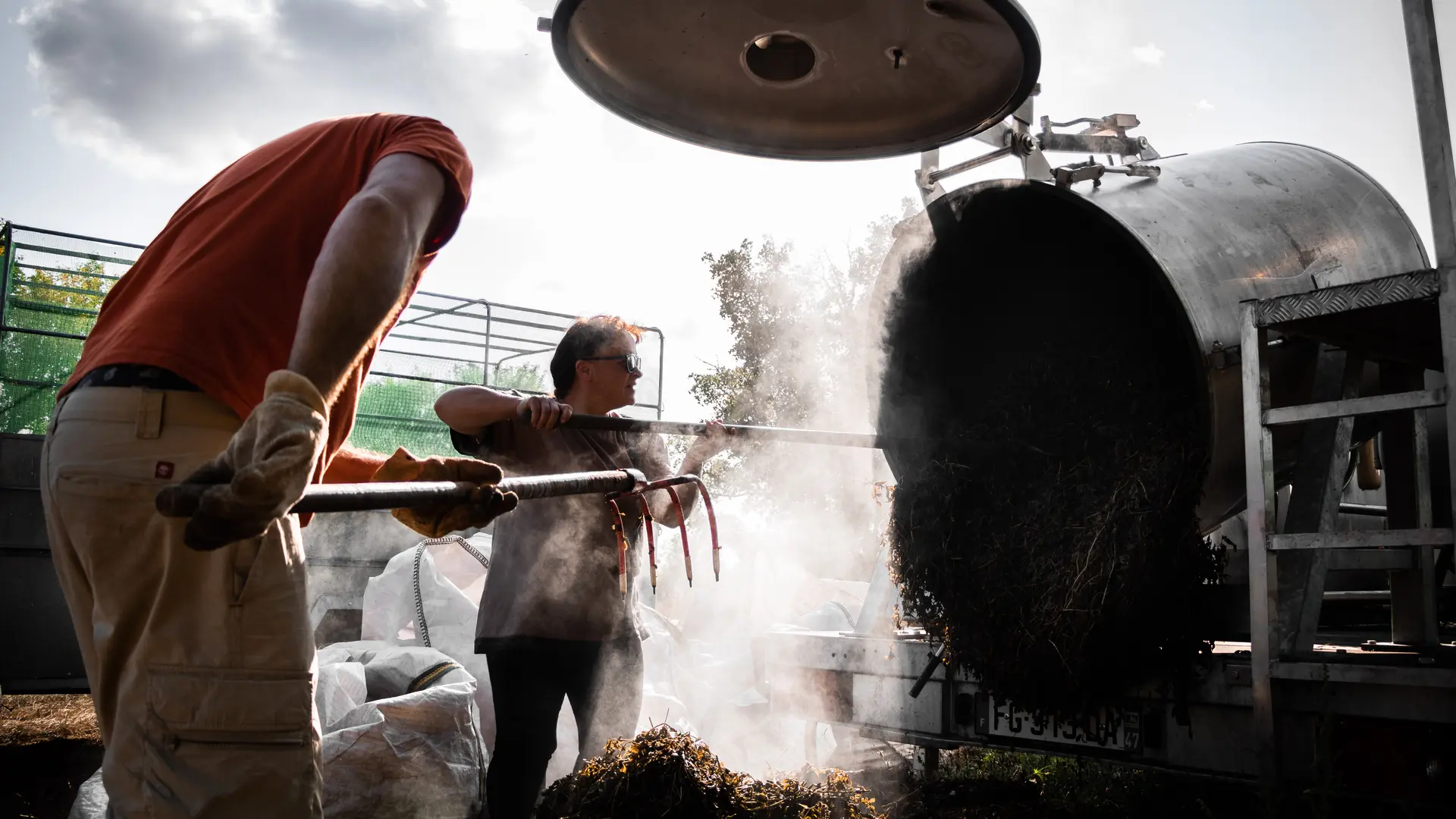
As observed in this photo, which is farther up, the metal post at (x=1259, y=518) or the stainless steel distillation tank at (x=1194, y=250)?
the stainless steel distillation tank at (x=1194, y=250)

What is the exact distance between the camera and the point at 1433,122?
2861mm

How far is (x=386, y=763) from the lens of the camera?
12.9 ft

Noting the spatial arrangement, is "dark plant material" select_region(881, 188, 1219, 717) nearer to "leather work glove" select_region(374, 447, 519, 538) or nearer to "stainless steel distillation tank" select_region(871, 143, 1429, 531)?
"stainless steel distillation tank" select_region(871, 143, 1429, 531)

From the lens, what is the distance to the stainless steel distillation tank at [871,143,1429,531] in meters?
→ 3.26

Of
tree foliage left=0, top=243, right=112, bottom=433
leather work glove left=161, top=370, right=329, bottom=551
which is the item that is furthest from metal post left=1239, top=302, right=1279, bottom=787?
tree foliage left=0, top=243, right=112, bottom=433

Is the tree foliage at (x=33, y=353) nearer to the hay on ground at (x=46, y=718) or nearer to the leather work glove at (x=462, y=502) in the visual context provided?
the hay on ground at (x=46, y=718)

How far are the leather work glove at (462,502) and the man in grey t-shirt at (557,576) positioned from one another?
120 centimetres

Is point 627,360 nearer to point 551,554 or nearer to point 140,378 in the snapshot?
point 551,554

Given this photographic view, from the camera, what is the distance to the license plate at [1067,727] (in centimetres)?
307

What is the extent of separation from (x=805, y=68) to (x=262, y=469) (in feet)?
5.79

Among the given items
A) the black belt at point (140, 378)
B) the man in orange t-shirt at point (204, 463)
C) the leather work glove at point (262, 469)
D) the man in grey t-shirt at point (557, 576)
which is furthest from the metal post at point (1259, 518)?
the black belt at point (140, 378)

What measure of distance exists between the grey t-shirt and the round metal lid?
129 centimetres

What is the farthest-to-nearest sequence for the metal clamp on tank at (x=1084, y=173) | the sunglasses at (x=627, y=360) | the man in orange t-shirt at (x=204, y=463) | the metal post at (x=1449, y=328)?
the sunglasses at (x=627, y=360) → the metal clamp on tank at (x=1084, y=173) → the metal post at (x=1449, y=328) → the man in orange t-shirt at (x=204, y=463)

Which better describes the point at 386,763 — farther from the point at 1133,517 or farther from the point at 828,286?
the point at 828,286
